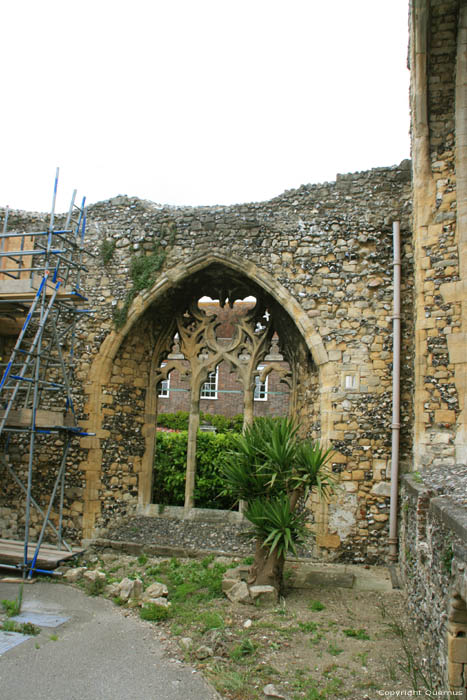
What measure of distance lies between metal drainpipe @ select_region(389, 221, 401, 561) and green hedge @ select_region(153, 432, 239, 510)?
11.1 ft

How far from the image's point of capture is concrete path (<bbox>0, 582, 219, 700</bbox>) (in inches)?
157

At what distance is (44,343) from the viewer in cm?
903

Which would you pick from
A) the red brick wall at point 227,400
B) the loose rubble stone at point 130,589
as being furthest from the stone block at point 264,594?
the red brick wall at point 227,400

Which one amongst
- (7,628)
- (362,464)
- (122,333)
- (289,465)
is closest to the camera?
(7,628)

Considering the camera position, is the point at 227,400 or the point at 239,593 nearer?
the point at 239,593

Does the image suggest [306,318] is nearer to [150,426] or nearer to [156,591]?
[150,426]

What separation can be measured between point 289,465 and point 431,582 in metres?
2.11

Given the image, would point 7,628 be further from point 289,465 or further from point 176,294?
point 176,294

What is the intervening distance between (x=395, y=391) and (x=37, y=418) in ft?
15.8

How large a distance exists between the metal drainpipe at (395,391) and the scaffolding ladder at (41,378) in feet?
14.0

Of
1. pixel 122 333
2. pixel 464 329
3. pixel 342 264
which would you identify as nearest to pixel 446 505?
pixel 464 329

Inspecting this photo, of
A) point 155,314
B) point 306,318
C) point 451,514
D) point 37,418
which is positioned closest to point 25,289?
point 37,418

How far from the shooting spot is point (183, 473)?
996 centimetres

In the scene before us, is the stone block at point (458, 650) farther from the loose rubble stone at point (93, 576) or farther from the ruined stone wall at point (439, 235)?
the loose rubble stone at point (93, 576)
